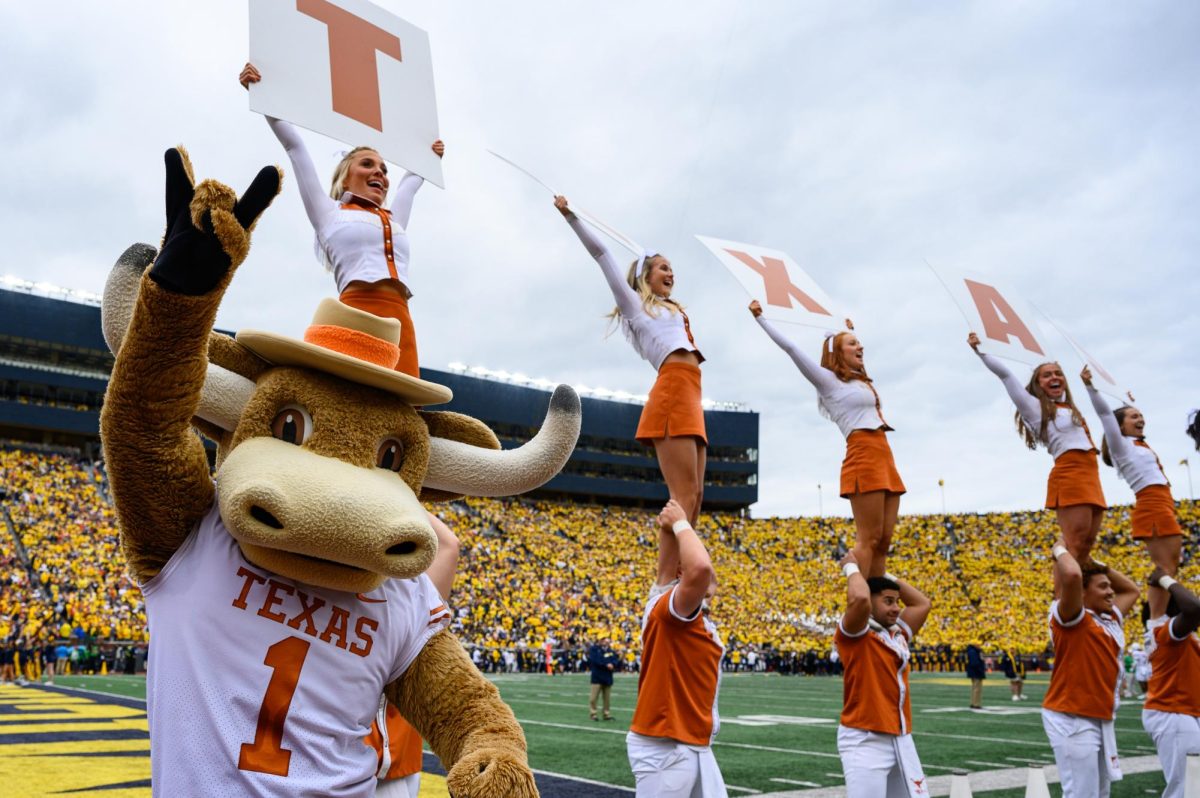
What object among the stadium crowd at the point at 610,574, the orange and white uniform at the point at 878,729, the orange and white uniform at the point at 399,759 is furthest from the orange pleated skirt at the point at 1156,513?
the stadium crowd at the point at 610,574

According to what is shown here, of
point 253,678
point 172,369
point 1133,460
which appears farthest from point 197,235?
point 1133,460

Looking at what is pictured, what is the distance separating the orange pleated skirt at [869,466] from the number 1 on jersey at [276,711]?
14.4ft

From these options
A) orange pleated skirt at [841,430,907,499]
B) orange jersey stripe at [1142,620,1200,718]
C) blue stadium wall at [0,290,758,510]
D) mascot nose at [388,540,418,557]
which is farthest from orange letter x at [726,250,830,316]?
blue stadium wall at [0,290,758,510]

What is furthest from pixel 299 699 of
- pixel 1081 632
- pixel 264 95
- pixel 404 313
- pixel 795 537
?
pixel 795 537

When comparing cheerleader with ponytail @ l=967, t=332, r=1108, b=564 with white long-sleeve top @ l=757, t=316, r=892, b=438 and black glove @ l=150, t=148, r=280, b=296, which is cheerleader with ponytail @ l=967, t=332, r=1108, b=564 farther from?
black glove @ l=150, t=148, r=280, b=296

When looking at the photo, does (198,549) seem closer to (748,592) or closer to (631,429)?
(748,592)

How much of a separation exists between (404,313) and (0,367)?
36607 mm

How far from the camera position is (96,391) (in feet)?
116

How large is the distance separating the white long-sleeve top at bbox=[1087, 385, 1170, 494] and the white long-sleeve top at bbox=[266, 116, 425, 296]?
5765mm

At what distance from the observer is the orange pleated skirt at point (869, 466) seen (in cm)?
556

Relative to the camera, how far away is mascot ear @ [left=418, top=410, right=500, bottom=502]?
7.19 feet

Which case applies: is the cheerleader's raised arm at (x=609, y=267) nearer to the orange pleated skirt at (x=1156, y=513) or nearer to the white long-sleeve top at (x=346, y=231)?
the white long-sleeve top at (x=346, y=231)

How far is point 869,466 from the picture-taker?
18.3 ft

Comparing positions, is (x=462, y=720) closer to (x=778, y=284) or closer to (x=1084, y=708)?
(x=778, y=284)
